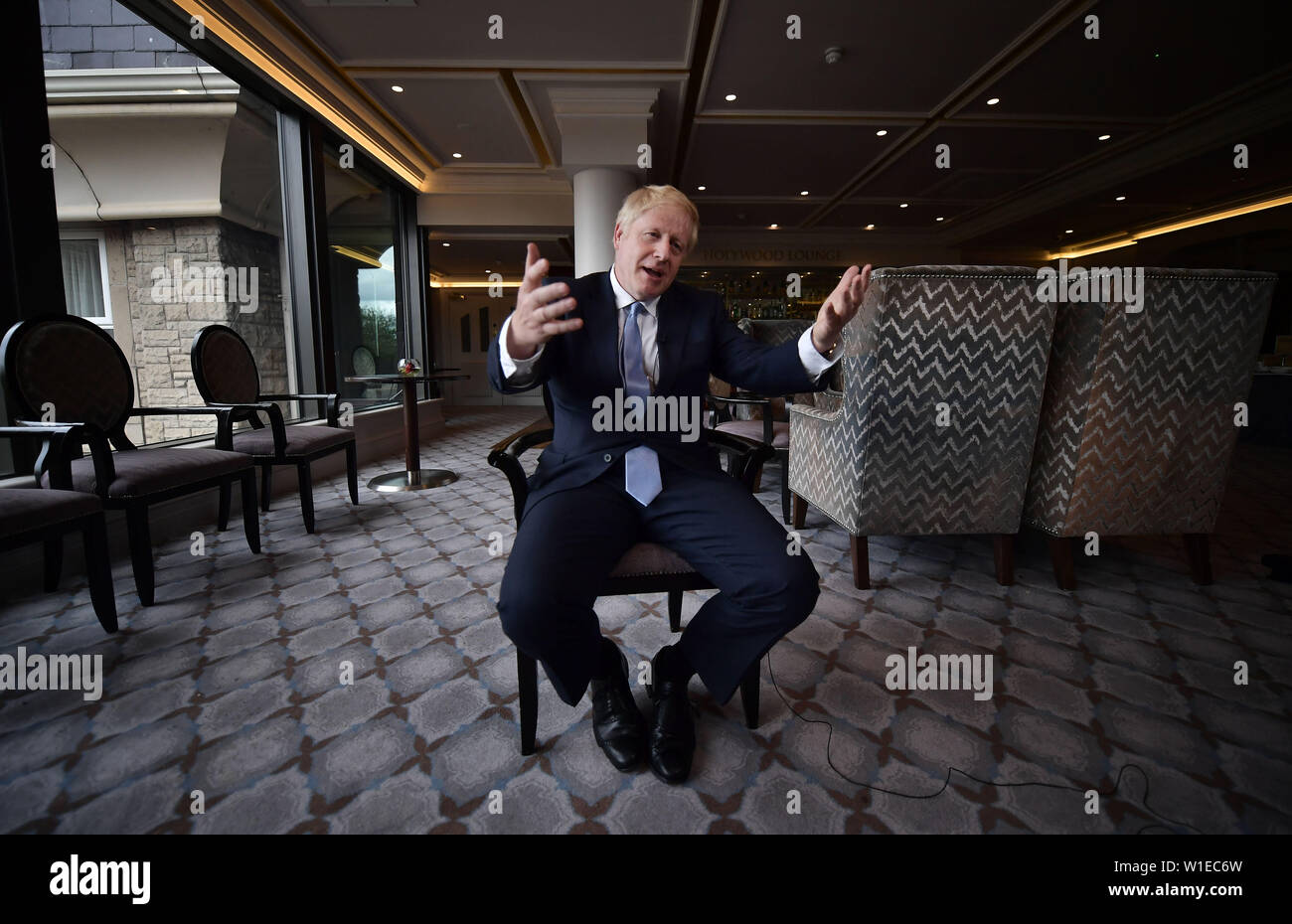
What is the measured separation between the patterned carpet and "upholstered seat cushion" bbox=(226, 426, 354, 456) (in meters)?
0.75

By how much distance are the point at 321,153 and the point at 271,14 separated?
1.20 meters

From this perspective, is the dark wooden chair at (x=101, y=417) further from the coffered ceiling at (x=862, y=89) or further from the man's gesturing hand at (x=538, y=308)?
the coffered ceiling at (x=862, y=89)

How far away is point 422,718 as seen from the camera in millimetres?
1537

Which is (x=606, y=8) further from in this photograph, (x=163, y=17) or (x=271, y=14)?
(x=163, y=17)

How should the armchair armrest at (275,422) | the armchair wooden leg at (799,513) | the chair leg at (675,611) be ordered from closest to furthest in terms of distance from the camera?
the chair leg at (675,611) < the armchair armrest at (275,422) < the armchair wooden leg at (799,513)

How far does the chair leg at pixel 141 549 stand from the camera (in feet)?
6.99

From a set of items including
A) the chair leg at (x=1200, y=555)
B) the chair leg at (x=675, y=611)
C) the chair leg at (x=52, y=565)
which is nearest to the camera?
the chair leg at (x=675, y=611)

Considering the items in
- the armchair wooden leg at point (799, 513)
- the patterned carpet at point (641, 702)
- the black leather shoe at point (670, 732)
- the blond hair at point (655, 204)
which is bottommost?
the patterned carpet at point (641, 702)

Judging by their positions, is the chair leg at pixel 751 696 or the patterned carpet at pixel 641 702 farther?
the chair leg at pixel 751 696

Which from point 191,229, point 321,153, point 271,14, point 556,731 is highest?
point 271,14

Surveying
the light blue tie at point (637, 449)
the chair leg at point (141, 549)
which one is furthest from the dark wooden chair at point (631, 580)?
the chair leg at point (141, 549)

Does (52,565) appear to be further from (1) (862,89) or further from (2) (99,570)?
(1) (862,89)

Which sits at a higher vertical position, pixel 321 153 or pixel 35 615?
pixel 321 153
